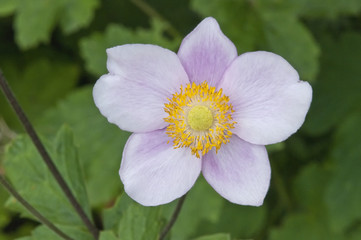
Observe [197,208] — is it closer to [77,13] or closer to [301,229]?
[301,229]

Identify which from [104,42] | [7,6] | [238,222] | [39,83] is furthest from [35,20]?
[238,222]

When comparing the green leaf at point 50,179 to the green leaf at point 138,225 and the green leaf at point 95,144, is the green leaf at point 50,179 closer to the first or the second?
the green leaf at point 138,225

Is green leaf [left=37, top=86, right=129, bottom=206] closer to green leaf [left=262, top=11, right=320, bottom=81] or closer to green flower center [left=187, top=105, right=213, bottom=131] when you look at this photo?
green leaf [left=262, top=11, right=320, bottom=81]

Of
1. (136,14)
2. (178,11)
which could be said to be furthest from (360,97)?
(136,14)

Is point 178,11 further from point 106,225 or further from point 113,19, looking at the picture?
point 106,225

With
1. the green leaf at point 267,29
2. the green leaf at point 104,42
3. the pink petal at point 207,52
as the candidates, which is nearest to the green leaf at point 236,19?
the green leaf at point 267,29

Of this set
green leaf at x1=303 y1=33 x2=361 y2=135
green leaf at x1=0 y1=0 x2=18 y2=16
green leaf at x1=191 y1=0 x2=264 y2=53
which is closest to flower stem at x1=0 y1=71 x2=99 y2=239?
green leaf at x1=191 y1=0 x2=264 y2=53

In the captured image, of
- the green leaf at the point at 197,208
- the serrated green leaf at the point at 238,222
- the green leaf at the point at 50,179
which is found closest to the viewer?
the green leaf at the point at 50,179
